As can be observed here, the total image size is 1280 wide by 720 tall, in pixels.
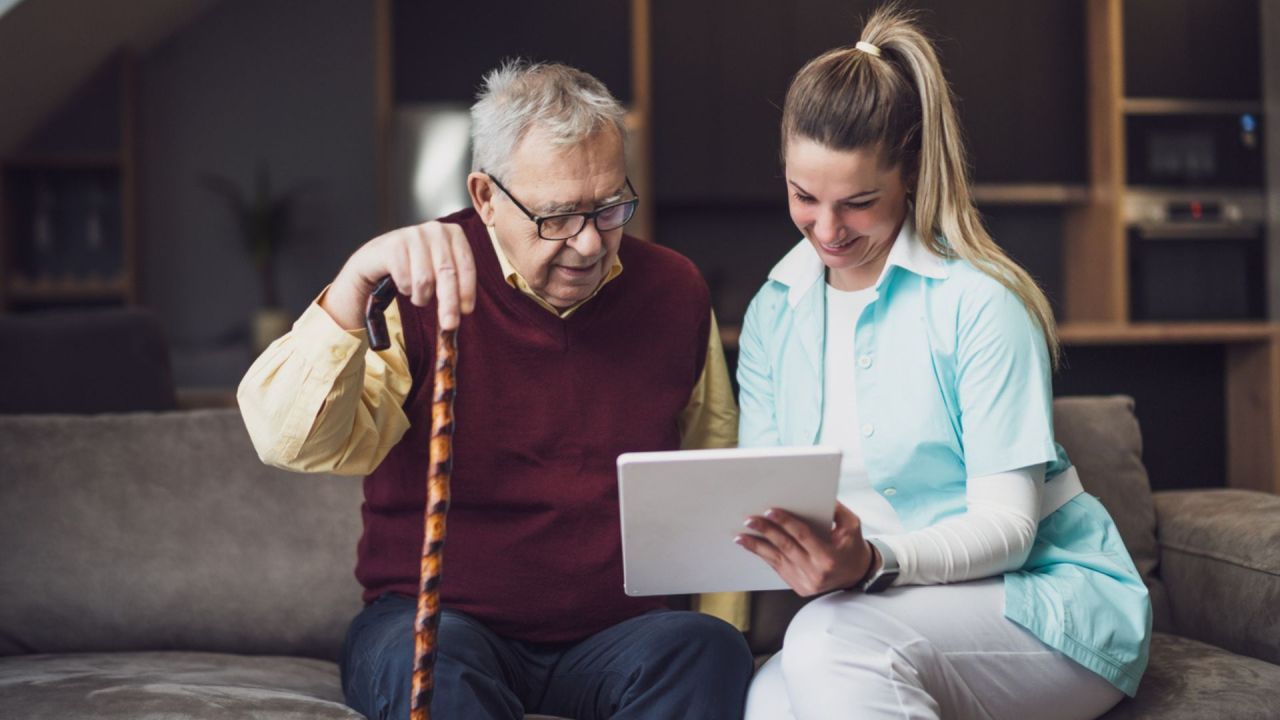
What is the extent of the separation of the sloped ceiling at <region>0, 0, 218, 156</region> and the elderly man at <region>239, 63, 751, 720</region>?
3492 millimetres

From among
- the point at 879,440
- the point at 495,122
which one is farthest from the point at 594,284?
the point at 879,440

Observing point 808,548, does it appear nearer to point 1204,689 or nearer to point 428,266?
point 428,266

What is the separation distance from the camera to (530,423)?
5.60 ft

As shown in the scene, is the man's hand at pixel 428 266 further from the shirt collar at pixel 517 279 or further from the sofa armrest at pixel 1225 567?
the sofa armrest at pixel 1225 567

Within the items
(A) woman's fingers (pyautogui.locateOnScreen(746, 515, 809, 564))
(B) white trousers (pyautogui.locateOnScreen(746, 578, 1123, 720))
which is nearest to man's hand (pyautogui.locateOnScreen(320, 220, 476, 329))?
(A) woman's fingers (pyautogui.locateOnScreen(746, 515, 809, 564))

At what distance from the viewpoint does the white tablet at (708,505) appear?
4.05 feet

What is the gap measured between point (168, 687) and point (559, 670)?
0.55m

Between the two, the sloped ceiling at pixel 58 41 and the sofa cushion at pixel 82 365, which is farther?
the sloped ceiling at pixel 58 41

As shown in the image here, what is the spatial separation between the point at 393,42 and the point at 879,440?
3.88 meters

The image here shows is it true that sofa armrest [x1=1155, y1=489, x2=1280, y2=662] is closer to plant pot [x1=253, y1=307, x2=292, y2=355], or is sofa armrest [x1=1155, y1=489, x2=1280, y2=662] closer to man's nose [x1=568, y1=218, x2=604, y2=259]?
man's nose [x1=568, y1=218, x2=604, y2=259]

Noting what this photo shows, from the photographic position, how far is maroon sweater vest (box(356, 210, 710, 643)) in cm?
168

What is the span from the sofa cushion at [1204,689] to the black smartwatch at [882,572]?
0.38 meters

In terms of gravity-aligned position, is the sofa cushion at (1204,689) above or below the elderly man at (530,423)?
below

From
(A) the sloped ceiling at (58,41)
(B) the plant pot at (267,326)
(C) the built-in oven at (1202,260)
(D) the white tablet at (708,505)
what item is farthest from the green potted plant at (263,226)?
(D) the white tablet at (708,505)
